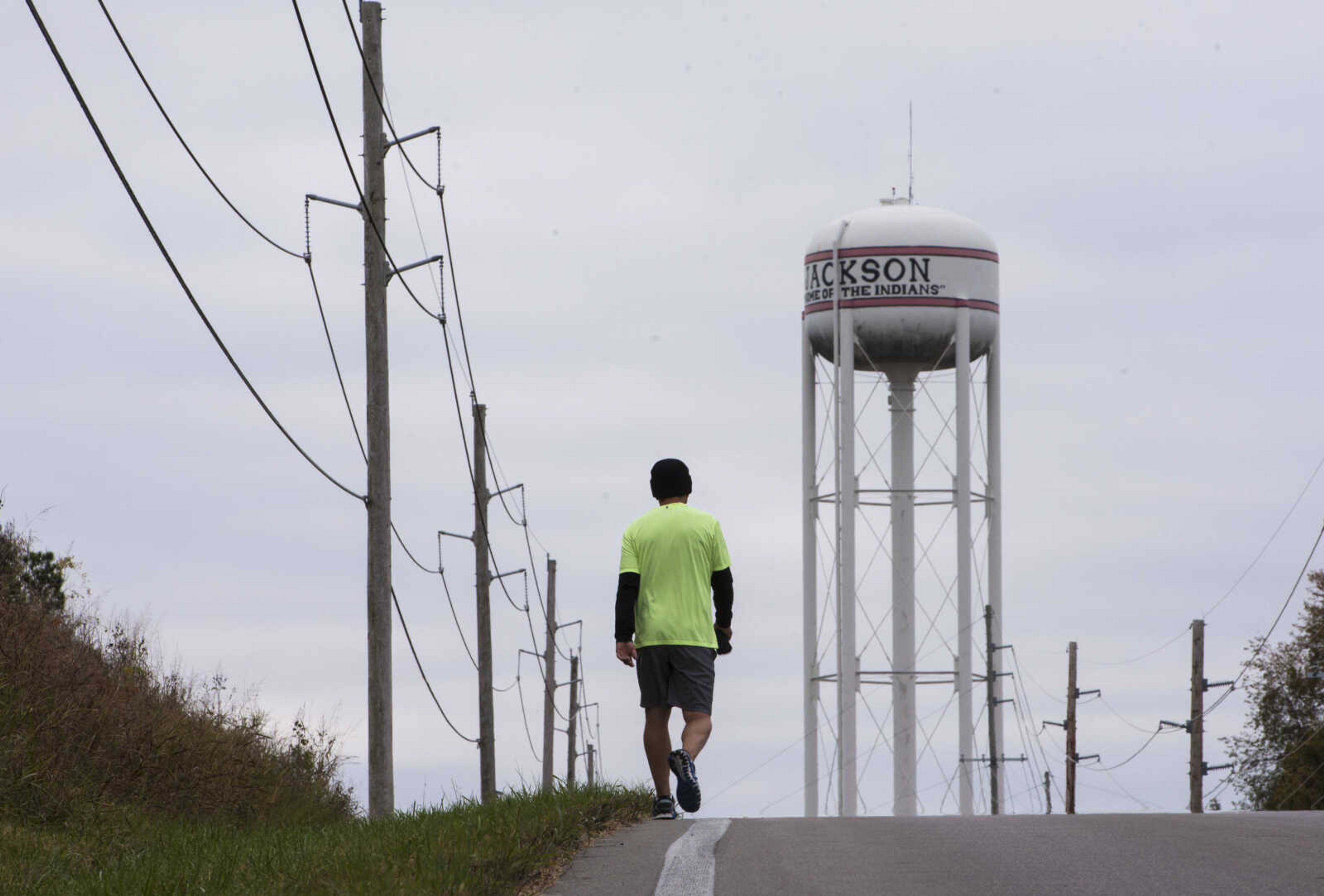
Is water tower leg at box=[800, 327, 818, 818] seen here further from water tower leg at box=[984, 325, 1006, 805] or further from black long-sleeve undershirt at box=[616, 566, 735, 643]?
black long-sleeve undershirt at box=[616, 566, 735, 643]

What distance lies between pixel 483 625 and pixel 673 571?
1998 centimetres

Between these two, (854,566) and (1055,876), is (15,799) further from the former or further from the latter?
(854,566)

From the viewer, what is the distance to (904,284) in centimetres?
3444

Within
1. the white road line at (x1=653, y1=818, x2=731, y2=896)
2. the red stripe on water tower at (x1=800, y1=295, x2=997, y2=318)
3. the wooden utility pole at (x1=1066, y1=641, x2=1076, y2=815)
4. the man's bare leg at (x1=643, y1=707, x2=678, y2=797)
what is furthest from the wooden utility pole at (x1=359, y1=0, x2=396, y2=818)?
the wooden utility pole at (x1=1066, y1=641, x2=1076, y2=815)

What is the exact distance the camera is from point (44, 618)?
15.8 meters

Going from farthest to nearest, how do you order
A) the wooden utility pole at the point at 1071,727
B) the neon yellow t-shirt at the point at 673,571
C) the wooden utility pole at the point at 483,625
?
the wooden utility pole at the point at 1071,727
the wooden utility pole at the point at 483,625
the neon yellow t-shirt at the point at 673,571

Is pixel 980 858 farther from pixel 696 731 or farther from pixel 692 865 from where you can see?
pixel 696 731

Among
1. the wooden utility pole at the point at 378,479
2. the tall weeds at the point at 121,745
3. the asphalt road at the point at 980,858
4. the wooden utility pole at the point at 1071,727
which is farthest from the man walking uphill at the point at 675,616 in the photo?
the wooden utility pole at the point at 1071,727

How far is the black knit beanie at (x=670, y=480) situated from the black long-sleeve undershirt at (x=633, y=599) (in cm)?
49

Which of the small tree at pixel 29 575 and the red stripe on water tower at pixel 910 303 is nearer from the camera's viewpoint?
the small tree at pixel 29 575

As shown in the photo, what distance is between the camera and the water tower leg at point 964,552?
113 ft

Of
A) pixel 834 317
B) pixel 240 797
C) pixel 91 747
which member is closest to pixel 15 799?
pixel 91 747

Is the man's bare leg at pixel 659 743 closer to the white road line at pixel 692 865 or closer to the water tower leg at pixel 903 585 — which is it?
the white road line at pixel 692 865

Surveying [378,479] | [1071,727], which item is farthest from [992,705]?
[378,479]
